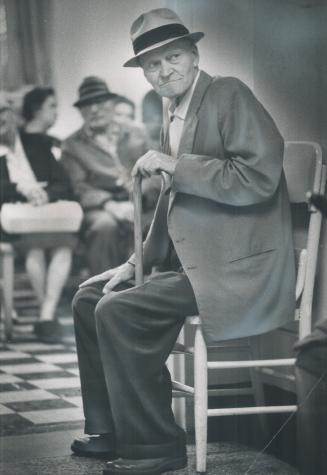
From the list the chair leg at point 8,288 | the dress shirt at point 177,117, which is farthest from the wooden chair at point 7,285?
the dress shirt at point 177,117

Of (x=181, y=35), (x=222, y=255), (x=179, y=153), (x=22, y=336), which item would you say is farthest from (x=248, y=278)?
(x=22, y=336)

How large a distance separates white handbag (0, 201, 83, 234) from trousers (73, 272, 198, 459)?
46 cm

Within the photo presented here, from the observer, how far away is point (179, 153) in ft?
7.86

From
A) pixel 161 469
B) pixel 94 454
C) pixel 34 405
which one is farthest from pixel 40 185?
pixel 161 469

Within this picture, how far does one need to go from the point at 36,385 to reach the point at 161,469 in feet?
2.46

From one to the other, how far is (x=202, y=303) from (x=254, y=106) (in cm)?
50

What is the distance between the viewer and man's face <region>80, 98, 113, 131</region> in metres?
2.74

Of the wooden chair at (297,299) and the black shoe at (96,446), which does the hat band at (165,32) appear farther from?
the black shoe at (96,446)

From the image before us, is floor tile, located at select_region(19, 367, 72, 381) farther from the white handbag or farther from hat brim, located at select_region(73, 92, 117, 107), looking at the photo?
hat brim, located at select_region(73, 92, 117, 107)

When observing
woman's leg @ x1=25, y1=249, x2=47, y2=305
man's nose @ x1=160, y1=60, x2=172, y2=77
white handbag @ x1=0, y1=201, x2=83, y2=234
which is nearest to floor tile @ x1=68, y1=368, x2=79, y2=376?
woman's leg @ x1=25, y1=249, x2=47, y2=305

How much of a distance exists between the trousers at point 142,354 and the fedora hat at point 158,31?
578 mm

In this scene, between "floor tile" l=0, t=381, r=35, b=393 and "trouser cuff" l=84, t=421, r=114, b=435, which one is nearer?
"trouser cuff" l=84, t=421, r=114, b=435

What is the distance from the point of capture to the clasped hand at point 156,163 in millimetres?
2363

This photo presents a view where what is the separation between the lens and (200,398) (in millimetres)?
2453
